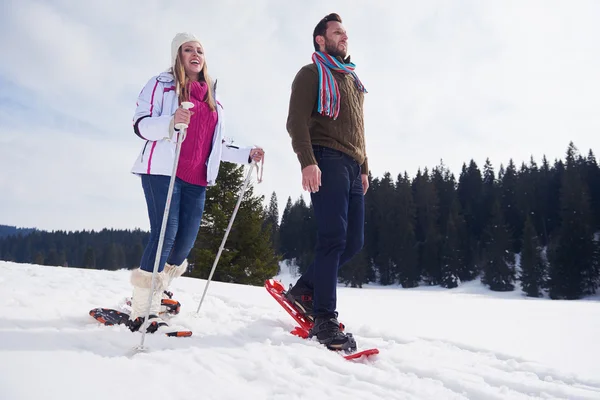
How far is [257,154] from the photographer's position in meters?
3.31

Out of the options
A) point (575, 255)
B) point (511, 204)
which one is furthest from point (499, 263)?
point (511, 204)

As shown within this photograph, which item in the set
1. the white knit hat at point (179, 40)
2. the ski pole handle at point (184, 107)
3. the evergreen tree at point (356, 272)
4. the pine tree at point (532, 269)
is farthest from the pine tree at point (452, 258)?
the ski pole handle at point (184, 107)

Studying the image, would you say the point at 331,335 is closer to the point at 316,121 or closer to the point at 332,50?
the point at 316,121

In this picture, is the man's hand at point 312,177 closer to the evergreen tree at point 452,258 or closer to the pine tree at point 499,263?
the pine tree at point 499,263

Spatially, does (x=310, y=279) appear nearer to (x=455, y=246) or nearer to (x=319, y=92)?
Answer: (x=319, y=92)

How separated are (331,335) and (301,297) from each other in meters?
0.64

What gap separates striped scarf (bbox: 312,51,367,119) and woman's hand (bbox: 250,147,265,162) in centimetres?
70

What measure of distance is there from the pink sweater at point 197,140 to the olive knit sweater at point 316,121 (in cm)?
70

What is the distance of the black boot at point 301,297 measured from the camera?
3.09m

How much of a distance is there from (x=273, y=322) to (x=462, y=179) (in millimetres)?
59574

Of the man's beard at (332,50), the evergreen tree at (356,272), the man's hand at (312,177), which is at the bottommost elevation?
the evergreen tree at (356,272)

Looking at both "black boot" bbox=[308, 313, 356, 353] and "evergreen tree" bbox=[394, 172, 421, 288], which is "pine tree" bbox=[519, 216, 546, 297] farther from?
"black boot" bbox=[308, 313, 356, 353]

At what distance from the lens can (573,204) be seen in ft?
134

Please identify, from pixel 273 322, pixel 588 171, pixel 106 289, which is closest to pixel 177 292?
pixel 106 289
